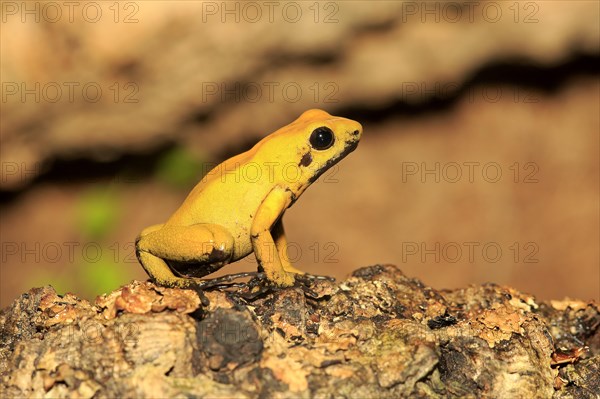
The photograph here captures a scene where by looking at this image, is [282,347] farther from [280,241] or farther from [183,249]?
[280,241]

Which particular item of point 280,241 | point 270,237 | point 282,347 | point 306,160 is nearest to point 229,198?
point 270,237

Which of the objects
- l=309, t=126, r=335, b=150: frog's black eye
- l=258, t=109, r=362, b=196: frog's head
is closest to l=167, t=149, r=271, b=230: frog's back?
l=258, t=109, r=362, b=196: frog's head

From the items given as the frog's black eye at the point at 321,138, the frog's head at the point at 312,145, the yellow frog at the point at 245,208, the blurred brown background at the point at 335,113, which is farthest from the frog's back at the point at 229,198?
the blurred brown background at the point at 335,113

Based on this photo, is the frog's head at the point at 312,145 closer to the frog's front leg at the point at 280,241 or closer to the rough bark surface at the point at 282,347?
the frog's front leg at the point at 280,241

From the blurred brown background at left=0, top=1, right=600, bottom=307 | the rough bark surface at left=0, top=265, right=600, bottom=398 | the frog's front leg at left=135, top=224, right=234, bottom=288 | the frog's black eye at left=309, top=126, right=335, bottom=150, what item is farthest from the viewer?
the blurred brown background at left=0, top=1, right=600, bottom=307

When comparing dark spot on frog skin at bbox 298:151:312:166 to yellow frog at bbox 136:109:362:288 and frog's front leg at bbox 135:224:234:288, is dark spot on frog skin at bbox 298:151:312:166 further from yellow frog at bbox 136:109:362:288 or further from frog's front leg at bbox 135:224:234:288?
frog's front leg at bbox 135:224:234:288
